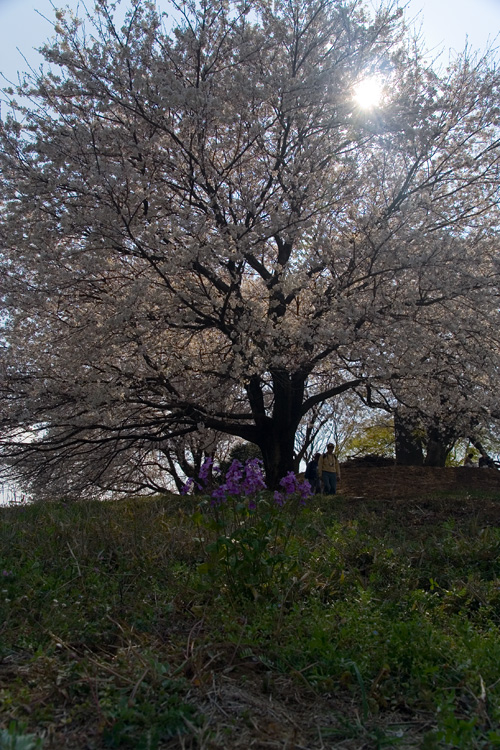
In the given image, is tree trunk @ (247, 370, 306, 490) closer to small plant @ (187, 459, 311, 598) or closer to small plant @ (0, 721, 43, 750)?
small plant @ (187, 459, 311, 598)

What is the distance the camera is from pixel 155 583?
4.75 m

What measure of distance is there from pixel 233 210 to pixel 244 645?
290 inches

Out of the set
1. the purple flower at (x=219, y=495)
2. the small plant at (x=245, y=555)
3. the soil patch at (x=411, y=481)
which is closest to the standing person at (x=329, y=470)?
the soil patch at (x=411, y=481)

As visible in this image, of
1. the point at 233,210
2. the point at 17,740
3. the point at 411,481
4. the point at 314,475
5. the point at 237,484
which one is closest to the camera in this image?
the point at 17,740

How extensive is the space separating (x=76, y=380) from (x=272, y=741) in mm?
8229

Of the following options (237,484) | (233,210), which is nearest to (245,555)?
(237,484)

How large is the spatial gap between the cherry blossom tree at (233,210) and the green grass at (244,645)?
13.9 feet

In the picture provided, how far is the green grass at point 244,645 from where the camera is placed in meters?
2.80

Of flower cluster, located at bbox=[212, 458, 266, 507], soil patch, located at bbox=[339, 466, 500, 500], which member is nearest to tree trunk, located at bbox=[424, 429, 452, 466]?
soil patch, located at bbox=[339, 466, 500, 500]

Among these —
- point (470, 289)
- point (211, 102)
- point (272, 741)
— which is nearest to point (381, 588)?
point (272, 741)

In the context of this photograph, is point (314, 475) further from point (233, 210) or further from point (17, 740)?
point (17, 740)

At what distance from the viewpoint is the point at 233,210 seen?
32.2 ft

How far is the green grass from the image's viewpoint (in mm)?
2797

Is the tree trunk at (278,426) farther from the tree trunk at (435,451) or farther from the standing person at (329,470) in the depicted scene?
the tree trunk at (435,451)
